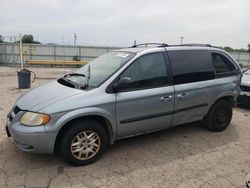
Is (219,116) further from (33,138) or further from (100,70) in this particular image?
(33,138)

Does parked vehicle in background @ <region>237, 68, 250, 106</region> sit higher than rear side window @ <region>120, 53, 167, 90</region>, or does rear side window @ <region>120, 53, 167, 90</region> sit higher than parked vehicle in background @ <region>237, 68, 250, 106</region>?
rear side window @ <region>120, 53, 167, 90</region>

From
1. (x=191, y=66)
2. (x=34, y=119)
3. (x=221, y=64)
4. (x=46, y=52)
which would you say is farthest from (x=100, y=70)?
(x=46, y=52)

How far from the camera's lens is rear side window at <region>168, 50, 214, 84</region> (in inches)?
163

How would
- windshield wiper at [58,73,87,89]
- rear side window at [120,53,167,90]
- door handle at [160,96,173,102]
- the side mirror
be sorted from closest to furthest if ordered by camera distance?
the side mirror, windshield wiper at [58,73,87,89], rear side window at [120,53,167,90], door handle at [160,96,173,102]

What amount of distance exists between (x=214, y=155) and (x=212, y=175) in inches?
25.3

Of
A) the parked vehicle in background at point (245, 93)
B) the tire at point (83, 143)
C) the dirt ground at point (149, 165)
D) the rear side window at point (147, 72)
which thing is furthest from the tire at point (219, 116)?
the tire at point (83, 143)

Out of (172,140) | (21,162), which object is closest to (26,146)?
(21,162)

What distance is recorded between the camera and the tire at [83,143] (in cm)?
327

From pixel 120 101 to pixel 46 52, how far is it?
72.7 ft

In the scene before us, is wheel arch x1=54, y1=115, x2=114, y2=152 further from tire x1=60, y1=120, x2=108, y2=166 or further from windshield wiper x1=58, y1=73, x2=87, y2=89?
windshield wiper x1=58, y1=73, x2=87, y2=89

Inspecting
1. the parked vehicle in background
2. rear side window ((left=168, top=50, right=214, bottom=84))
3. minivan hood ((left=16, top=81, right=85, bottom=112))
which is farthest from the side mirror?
the parked vehicle in background

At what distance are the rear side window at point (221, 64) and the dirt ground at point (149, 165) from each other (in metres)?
1.27

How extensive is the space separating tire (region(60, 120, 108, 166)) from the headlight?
0.34 m

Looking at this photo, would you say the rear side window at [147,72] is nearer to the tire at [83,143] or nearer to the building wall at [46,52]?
the tire at [83,143]
